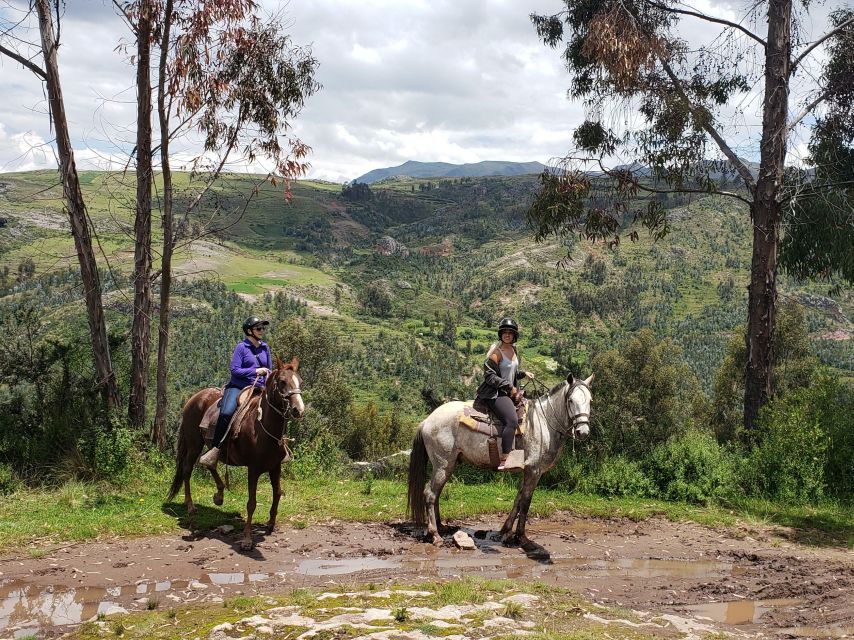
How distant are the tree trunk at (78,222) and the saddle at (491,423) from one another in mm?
7769

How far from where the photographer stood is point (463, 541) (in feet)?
30.2

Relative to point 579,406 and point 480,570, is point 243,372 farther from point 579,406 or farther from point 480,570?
point 579,406

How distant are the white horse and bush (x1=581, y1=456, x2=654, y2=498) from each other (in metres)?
3.33

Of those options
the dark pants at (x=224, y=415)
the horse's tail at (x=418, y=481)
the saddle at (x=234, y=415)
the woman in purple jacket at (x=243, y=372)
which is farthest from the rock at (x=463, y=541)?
the dark pants at (x=224, y=415)

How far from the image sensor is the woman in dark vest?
956cm

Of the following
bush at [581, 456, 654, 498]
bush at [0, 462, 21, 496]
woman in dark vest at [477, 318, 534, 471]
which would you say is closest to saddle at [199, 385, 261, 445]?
woman in dark vest at [477, 318, 534, 471]

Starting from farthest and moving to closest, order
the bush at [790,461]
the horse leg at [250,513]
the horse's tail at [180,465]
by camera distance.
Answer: the bush at [790,461] → the horse's tail at [180,465] → the horse leg at [250,513]

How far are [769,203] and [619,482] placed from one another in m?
6.98

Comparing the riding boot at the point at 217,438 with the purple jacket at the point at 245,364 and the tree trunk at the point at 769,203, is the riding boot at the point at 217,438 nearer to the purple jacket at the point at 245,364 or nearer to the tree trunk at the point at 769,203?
the purple jacket at the point at 245,364

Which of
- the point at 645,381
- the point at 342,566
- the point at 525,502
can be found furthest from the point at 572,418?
the point at 645,381

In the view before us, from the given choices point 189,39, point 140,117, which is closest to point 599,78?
point 189,39

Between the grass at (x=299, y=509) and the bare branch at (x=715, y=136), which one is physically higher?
the bare branch at (x=715, y=136)

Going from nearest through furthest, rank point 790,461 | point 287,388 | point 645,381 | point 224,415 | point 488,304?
point 287,388 < point 224,415 < point 790,461 < point 645,381 < point 488,304

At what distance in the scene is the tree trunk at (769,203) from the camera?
13680 millimetres
